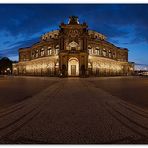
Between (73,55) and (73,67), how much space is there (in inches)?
167

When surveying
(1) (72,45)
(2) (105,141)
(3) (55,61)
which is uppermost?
(1) (72,45)

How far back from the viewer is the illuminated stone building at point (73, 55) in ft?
190

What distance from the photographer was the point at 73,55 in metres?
58.0

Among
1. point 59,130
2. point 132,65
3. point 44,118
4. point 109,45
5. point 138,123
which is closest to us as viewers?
point 59,130

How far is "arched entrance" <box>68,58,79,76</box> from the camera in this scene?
5965cm

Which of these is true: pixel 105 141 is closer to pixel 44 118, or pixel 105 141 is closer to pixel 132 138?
pixel 132 138

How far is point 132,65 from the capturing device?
94375 millimetres

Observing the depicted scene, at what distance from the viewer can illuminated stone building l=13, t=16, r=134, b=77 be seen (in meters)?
58.0

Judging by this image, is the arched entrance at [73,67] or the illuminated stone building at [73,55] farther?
the arched entrance at [73,67]

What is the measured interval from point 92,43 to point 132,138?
63481 millimetres

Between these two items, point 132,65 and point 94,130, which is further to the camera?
point 132,65

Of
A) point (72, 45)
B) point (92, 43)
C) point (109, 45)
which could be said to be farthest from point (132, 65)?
point (72, 45)

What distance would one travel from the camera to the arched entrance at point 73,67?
59650 mm

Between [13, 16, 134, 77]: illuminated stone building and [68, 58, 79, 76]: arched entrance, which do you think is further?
[68, 58, 79, 76]: arched entrance
